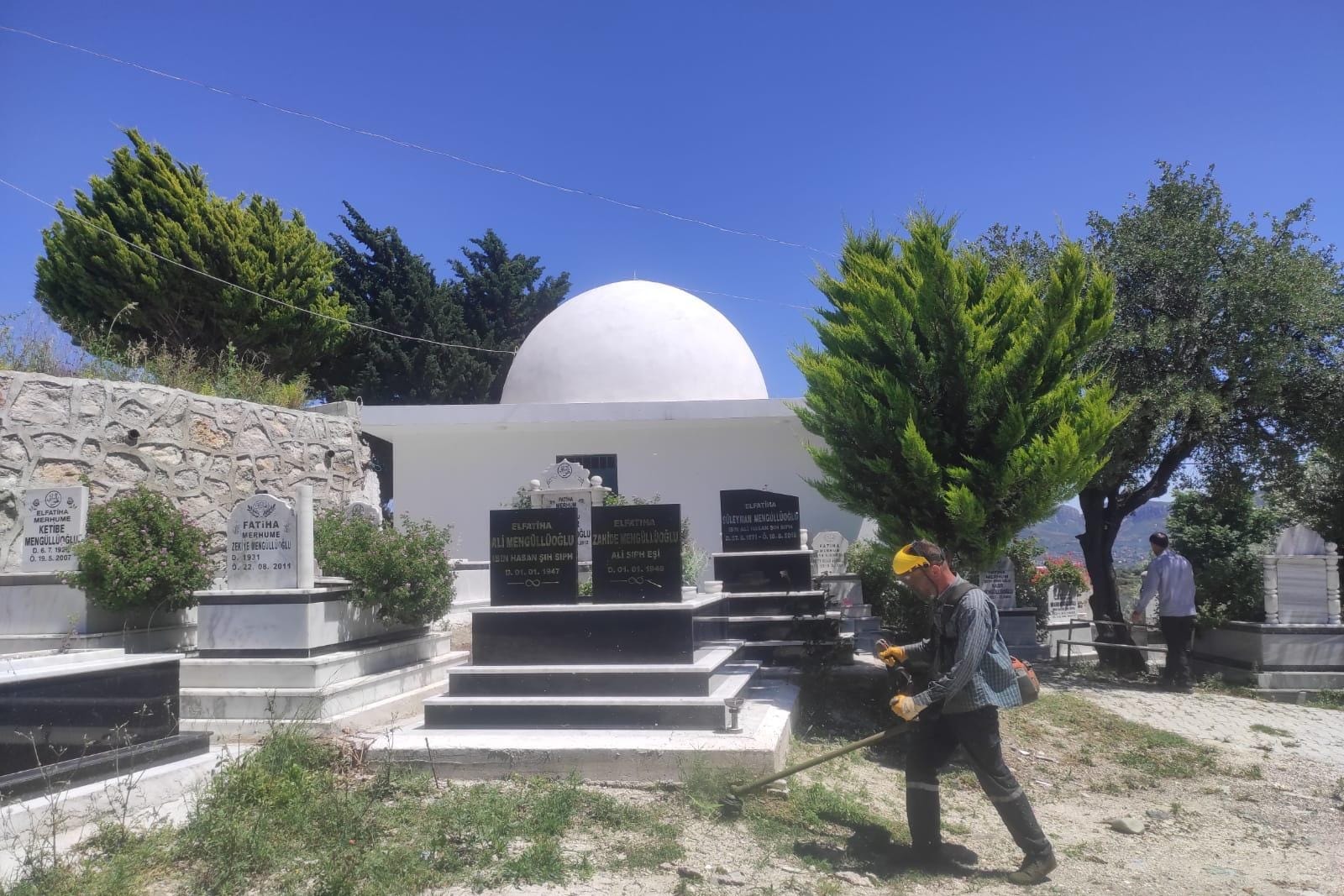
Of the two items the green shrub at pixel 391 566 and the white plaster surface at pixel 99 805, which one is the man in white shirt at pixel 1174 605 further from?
the white plaster surface at pixel 99 805

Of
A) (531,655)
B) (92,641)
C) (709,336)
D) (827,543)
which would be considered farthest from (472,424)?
(531,655)

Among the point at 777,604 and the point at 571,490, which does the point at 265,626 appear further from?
the point at 571,490

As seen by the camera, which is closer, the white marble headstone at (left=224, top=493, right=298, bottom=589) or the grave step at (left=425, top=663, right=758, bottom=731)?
the grave step at (left=425, top=663, right=758, bottom=731)

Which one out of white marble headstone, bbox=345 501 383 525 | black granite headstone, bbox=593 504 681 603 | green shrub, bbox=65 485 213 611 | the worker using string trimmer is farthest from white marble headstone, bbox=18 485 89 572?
the worker using string trimmer

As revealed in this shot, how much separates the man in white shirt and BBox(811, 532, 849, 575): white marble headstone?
4.32 meters

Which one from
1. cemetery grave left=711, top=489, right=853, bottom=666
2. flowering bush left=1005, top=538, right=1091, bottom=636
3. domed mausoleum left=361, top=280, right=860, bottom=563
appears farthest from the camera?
domed mausoleum left=361, top=280, right=860, bottom=563

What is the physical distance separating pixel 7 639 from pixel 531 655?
15.4 feet

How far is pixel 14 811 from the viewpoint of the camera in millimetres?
4234

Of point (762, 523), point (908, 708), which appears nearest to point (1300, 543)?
point (762, 523)

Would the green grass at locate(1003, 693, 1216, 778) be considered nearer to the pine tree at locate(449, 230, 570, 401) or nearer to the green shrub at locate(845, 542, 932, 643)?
the green shrub at locate(845, 542, 932, 643)

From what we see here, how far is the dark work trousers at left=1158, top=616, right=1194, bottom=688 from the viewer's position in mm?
10469

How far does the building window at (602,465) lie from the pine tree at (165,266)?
22.0ft

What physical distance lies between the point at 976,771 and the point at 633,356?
13508 mm

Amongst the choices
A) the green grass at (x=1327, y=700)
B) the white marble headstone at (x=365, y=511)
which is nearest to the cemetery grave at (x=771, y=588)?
the white marble headstone at (x=365, y=511)
